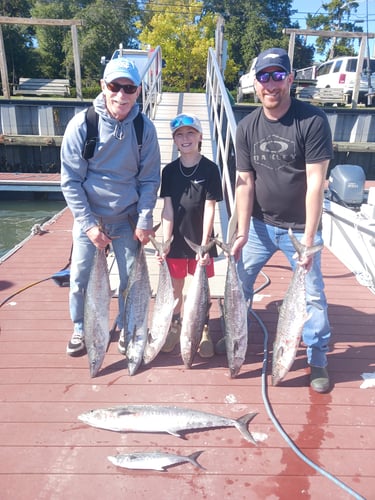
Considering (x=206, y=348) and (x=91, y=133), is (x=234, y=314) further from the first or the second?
(x=91, y=133)

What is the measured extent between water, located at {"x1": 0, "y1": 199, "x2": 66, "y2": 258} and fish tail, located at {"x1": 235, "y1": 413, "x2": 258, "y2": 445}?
A: 7.83m

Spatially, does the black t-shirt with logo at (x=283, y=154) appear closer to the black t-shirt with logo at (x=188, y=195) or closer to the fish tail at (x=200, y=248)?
the black t-shirt with logo at (x=188, y=195)

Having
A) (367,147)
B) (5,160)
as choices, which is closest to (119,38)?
(5,160)

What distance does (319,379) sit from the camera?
2777 millimetres

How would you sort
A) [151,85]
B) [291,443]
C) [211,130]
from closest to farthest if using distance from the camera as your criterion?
[291,443] < [211,130] < [151,85]

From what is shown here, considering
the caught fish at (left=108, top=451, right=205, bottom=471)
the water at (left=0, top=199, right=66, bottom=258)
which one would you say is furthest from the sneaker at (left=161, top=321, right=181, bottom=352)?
the water at (left=0, top=199, right=66, bottom=258)

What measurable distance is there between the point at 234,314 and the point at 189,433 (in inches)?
32.8

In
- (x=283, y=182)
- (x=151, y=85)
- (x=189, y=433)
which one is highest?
(x=151, y=85)

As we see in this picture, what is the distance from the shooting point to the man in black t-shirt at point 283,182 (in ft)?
7.90

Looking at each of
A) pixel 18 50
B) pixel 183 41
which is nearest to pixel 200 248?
pixel 183 41

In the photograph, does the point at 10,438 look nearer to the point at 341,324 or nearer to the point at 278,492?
the point at 278,492

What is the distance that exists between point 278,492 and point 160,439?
0.73 m

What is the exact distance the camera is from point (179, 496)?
2.00 meters

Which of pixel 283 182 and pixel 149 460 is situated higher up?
pixel 283 182
